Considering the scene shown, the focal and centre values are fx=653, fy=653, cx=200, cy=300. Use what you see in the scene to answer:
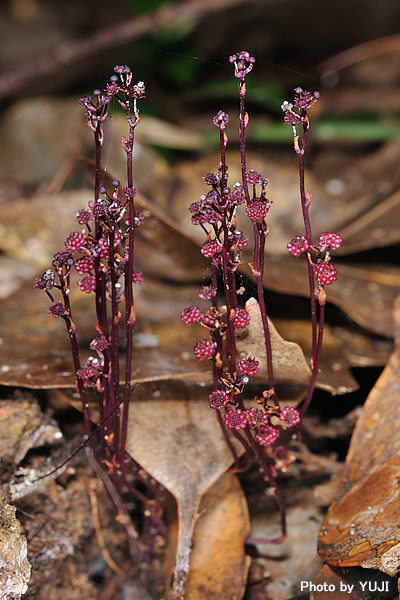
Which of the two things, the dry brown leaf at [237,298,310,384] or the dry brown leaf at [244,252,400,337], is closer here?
the dry brown leaf at [237,298,310,384]

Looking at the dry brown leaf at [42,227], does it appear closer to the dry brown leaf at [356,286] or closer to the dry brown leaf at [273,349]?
the dry brown leaf at [356,286]

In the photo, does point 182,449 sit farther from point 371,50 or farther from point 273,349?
point 371,50

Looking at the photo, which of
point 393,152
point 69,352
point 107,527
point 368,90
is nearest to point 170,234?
point 69,352

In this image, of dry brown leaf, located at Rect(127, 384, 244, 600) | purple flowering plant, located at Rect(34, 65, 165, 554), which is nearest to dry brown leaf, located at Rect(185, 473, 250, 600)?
dry brown leaf, located at Rect(127, 384, 244, 600)

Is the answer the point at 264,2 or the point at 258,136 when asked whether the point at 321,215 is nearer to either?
the point at 258,136

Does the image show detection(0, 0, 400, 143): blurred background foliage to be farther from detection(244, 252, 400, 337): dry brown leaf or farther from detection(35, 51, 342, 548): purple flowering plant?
detection(35, 51, 342, 548): purple flowering plant

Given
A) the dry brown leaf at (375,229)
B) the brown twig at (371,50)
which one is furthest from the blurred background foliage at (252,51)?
the dry brown leaf at (375,229)
